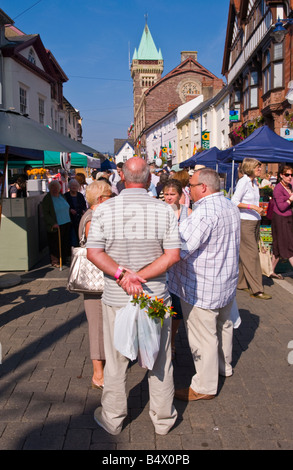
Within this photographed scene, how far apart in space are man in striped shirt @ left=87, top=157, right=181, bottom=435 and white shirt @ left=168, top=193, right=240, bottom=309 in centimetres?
49

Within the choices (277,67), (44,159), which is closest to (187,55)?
(277,67)

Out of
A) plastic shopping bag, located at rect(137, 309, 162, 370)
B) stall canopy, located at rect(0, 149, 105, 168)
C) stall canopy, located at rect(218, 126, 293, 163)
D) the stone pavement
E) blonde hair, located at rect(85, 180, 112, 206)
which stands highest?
stall canopy, located at rect(0, 149, 105, 168)

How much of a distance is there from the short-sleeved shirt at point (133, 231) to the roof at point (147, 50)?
10972cm

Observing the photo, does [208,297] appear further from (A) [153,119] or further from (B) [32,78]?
(A) [153,119]

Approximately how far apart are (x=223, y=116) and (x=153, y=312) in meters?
30.9

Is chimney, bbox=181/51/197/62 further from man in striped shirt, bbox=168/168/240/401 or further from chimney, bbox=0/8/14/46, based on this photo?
man in striped shirt, bbox=168/168/240/401

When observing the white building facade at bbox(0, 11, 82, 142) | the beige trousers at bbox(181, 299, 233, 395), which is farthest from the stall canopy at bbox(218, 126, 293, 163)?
the white building facade at bbox(0, 11, 82, 142)

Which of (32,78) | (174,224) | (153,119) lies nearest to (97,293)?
(174,224)

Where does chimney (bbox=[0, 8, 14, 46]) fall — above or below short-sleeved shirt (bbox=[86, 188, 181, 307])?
above

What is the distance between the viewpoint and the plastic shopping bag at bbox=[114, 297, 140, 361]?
8.73ft

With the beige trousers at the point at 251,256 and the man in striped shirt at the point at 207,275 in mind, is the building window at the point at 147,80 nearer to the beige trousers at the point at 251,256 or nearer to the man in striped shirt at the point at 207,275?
the beige trousers at the point at 251,256

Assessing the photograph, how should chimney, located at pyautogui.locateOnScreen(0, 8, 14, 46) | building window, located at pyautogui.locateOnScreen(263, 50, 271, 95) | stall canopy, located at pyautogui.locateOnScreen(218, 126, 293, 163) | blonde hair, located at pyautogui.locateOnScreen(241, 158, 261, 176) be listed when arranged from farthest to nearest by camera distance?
building window, located at pyautogui.locateOnScreen(263, 50, 271, 95)
chimney, located at pyautogui.locateOnScreen(0, 8, 14, 46)
stall canopy, located at pyautogui.locateOnScreen(218, 126, 293, 163)
blonde hair, located at pyautogui.locateOnScreen(241, 158, 261, 176)

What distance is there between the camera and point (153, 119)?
224ft

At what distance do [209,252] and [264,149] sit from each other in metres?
6.58
